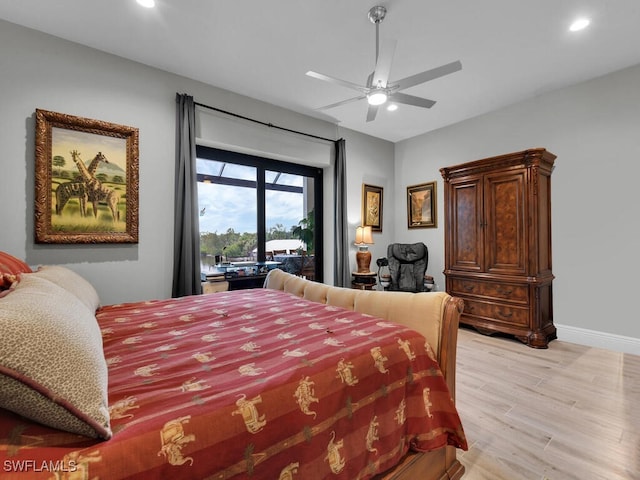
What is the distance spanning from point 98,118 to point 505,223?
173 inches

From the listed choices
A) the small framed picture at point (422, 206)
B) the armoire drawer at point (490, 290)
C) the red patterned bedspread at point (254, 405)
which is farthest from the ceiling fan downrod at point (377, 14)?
the armoire drawer at point (490, 290)

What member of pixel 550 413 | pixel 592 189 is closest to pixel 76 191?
pixel 550 413

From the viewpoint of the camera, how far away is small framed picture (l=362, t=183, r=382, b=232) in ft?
16.1

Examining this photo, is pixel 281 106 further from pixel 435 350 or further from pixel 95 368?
pixel 95 368

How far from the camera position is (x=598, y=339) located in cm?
320

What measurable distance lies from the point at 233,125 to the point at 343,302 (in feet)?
8.61

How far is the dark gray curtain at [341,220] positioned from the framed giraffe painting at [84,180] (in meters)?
2.56

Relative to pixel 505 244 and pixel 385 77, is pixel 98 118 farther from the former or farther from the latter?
pixel 505 244

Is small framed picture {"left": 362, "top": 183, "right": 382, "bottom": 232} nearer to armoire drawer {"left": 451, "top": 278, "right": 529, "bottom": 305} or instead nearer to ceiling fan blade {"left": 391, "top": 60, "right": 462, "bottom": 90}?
armoire drawer {"left": 451, "top": 278, "right": 529, "bottom": 305}

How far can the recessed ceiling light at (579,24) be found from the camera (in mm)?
2391

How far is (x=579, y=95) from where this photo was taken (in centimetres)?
335

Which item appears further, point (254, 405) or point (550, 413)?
point (550, 413)

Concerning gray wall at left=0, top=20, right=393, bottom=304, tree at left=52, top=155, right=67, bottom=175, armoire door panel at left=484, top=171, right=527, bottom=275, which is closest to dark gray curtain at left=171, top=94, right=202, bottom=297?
gray wall at left=0, top=20, right=393, bottom=304

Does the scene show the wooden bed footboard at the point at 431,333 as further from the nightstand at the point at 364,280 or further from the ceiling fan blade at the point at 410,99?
the nightstand at the point at 364,280
